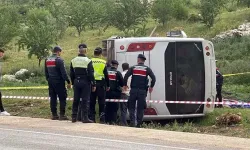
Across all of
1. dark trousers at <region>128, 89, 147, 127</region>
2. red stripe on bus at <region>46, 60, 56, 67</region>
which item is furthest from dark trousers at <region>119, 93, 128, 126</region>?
red stripe on bus at <region>46, 60, 56, 67</region>

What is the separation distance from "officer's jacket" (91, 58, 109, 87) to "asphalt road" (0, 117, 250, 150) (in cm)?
143

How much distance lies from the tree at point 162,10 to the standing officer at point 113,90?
39143 mm

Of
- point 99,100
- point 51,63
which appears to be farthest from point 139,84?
point 51,63

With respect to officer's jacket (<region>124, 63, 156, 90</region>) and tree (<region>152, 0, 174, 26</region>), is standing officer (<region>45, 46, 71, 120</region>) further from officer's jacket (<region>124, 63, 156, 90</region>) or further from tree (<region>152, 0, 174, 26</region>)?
tree (<region>152, 0, 174, 26</region>)

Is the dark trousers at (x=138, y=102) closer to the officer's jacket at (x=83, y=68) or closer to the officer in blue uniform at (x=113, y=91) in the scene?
the officer in blue uniform at (x=113, y=91)

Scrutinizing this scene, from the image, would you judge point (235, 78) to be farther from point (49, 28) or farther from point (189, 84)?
point (49, 28)

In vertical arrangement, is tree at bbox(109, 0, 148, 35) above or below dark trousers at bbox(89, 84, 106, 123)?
above

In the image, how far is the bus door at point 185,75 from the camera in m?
13.7

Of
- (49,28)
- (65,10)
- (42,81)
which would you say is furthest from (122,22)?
(42,81)

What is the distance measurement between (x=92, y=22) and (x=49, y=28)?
48.4ft

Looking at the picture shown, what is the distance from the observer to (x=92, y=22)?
186ft

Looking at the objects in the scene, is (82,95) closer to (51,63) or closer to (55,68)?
(55,68)

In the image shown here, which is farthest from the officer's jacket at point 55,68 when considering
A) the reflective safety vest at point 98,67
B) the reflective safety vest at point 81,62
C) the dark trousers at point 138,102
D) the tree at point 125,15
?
the tree at point 125,15

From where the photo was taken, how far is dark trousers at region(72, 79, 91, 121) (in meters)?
12.6
